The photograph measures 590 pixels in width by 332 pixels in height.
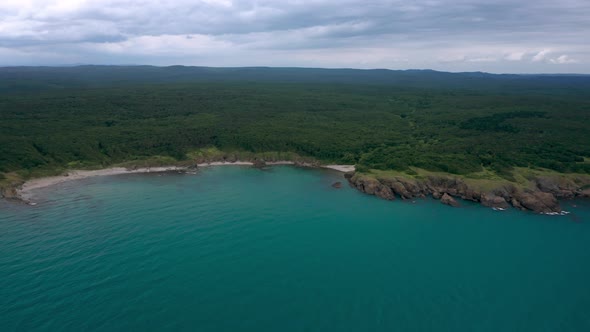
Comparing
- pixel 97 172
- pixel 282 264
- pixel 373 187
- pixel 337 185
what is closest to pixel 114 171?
pixel 97 172

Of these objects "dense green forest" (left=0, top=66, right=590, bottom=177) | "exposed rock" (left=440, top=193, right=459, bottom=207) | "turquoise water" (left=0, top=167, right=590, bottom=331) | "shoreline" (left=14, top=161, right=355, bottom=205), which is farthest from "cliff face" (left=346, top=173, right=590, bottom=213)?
"shoreline" (left=14, top=161, right=355, bottom=205)

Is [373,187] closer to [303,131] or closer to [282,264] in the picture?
[282,264]

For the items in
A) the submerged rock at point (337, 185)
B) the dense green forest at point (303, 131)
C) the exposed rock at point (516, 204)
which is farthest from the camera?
the dense green forest at point (303, 131)

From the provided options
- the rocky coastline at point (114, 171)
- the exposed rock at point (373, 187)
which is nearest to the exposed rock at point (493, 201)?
the exposed rock at point (373, 187)

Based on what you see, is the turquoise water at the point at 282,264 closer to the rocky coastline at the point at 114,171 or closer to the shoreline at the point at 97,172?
the shoreline at the point at 97,172

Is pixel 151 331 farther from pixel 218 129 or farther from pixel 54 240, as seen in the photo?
pixel 218 129
